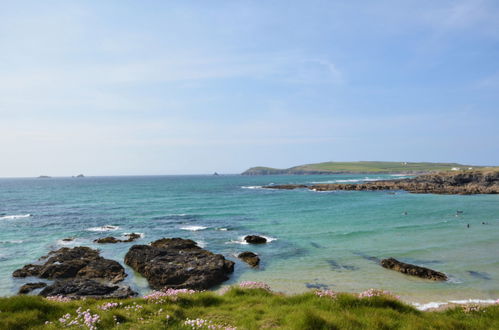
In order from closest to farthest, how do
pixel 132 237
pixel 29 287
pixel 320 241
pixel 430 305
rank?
pixel 430 305, pixel 29 287, pixel 320 241, pixel 132 237

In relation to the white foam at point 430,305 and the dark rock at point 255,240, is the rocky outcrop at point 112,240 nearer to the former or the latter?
the dark rock at point 255,240

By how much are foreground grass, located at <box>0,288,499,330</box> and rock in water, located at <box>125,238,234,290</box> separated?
7.71 meters

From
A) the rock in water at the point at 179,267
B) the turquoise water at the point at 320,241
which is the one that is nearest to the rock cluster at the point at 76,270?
the turquoise water at the point at 320,241

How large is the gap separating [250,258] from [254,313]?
13528 millimetres

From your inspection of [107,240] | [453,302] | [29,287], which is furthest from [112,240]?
[453,302]

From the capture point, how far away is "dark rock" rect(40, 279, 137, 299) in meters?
15.7

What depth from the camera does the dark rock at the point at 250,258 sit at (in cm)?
2235

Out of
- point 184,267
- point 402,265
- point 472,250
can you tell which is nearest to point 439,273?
point 402,265

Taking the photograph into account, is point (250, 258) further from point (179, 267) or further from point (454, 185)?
point (454, 185)

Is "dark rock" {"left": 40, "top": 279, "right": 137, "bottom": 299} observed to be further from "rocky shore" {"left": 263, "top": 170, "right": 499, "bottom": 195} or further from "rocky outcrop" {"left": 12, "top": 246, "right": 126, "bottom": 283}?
"rocky shore" {"left": 263, "top": 170, "right": 499, "bottom": 195}

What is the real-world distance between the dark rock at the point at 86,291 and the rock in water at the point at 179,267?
2.61 m

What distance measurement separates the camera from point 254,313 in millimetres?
9867

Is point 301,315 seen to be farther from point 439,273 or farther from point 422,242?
point 422,242

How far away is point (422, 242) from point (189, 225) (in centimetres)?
2830
